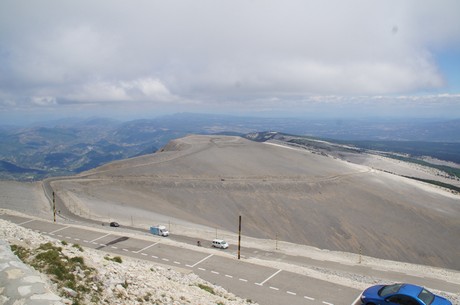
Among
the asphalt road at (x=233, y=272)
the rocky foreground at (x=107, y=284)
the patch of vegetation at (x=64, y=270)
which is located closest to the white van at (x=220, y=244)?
the asphalt road at (x=233, y=272)

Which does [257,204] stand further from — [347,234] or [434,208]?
[434,208]

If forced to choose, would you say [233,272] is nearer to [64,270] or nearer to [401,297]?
[401,297]

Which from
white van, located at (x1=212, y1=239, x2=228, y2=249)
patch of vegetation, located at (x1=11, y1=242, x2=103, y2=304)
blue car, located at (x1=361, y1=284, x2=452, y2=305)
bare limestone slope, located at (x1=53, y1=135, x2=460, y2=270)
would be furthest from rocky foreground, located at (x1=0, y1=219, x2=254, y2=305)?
bare limestone slope, located at (x1=53, y1=135, x2=460, y2=270)

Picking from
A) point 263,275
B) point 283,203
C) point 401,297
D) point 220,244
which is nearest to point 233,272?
point 263,275

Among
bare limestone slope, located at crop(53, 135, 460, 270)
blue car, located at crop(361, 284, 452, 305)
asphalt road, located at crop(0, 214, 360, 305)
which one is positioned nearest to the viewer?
blue car, located at crop(361, 284, 452, 305)

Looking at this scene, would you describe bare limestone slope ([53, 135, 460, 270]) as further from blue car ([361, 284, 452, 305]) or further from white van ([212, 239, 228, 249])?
blue car ([361, 284, 452, 305])
